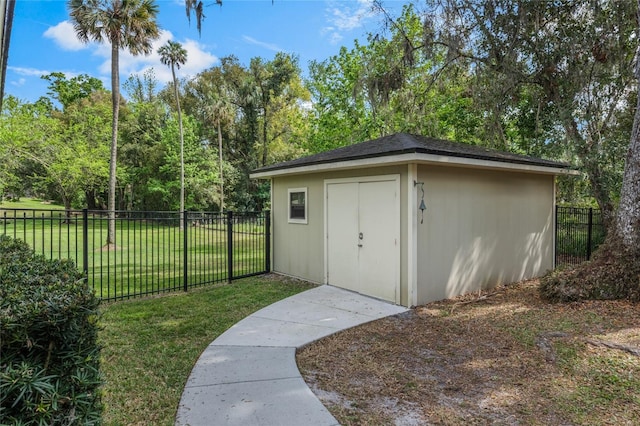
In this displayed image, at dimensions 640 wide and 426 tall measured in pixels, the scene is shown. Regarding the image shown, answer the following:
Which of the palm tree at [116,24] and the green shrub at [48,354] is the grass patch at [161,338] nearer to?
the green shrub at [48,354]

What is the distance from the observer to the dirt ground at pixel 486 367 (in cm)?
292

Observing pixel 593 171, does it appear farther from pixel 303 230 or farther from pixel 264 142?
pixel 264 142

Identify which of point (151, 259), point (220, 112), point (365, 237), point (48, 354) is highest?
point (220, 112)

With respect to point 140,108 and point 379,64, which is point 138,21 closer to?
point 379,64

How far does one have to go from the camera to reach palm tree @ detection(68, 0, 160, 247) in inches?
496

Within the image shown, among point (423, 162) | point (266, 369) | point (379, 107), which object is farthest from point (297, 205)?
point (266, 369)

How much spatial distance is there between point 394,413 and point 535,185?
256 inches

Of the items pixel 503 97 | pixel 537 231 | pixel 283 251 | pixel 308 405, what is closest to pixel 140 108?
pixel 283 251

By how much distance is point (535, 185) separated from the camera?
7719 millimetres

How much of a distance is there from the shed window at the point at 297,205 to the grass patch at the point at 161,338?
1.39 metres

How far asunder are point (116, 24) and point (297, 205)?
10.1 m

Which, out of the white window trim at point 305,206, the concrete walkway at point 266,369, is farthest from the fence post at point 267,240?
the concrete walkway at point 266,369

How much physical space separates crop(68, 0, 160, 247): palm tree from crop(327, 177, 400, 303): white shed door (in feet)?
28.9

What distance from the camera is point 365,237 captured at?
6.46 metres
